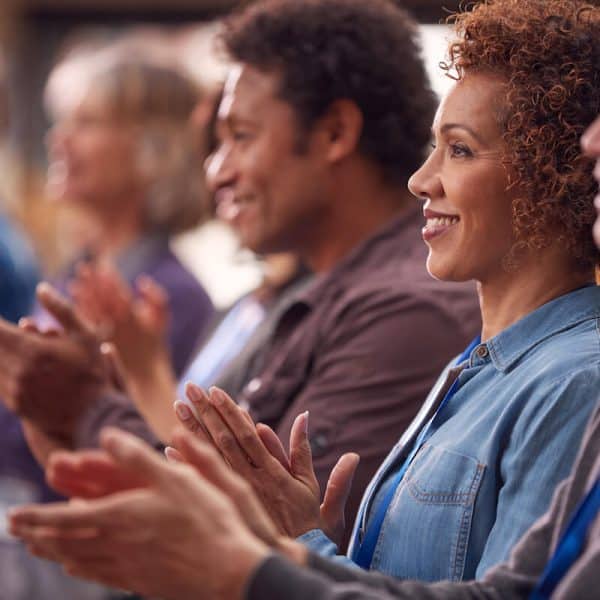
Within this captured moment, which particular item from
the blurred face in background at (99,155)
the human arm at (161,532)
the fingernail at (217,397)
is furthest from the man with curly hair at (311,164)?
the blurred face in background at (99,155)

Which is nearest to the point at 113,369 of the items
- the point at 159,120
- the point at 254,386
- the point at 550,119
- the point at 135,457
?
the point at 254,386

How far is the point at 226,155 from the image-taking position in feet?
7.52

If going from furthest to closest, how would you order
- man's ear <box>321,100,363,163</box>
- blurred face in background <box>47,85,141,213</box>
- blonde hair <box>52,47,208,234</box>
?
1. blurred face in background <box>47,85,141,213</box>
2. blonde hair <box>52,47,208,234</box>
3. man's ear <box>321,100,363,163</box>

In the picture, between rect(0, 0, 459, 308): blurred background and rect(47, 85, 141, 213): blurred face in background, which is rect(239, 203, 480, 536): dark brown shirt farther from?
rect(0, 0, 459, 308): blurred background

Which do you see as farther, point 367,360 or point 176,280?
point 176,280

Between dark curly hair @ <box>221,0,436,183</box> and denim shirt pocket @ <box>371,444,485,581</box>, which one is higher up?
dark curly hair @ <box>221,0,436,183</box>

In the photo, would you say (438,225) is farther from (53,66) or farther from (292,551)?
(53,66)

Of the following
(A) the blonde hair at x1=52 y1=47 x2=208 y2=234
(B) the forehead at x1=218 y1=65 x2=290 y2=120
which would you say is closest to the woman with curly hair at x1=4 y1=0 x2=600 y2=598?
(B) the forehead at x1=218 y1=65 x2=290 y2=120

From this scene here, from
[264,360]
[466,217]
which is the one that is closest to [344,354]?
[264,360]

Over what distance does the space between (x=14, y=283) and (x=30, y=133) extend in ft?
9.33

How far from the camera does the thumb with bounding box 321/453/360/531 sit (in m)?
1.46

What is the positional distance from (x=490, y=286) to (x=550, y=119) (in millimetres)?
215

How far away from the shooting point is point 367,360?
6.31 feet

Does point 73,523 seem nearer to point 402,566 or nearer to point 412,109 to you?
point 402,566
